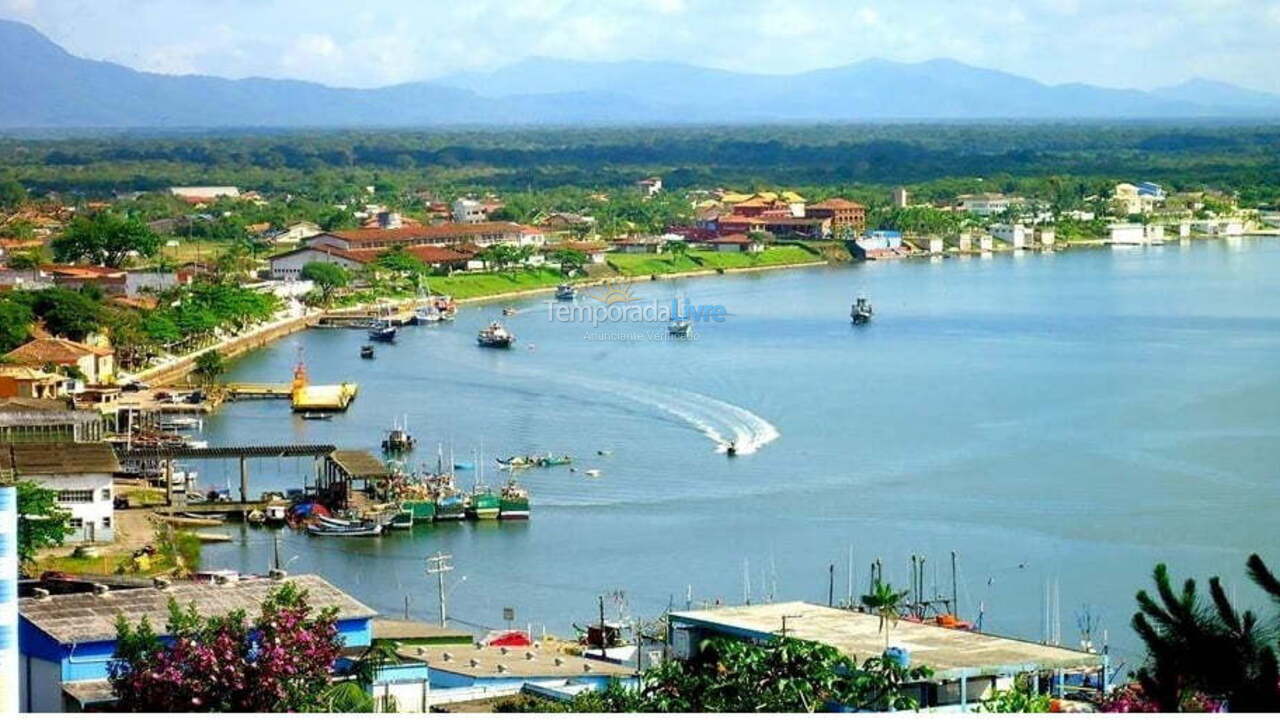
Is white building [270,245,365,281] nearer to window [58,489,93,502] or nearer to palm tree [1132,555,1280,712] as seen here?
window [58,489,93,502]

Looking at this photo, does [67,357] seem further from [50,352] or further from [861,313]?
[861,313]

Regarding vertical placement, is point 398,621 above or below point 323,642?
below

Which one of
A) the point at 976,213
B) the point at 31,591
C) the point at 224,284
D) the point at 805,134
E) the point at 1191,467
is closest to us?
the point at 31,591

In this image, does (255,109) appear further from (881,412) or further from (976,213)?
(881,412)

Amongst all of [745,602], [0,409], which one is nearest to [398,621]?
[745,602]

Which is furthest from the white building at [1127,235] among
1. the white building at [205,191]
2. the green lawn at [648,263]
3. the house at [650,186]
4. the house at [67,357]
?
the house at [67,357]

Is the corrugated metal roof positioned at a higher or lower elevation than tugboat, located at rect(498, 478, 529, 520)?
higher

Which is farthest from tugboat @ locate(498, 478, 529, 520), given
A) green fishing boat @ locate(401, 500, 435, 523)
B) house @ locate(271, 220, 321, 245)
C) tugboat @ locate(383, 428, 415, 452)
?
house @ locate(271, 220, 321, 245)

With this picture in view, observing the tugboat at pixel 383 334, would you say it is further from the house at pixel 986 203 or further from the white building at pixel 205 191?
the house at pixel 986 203
